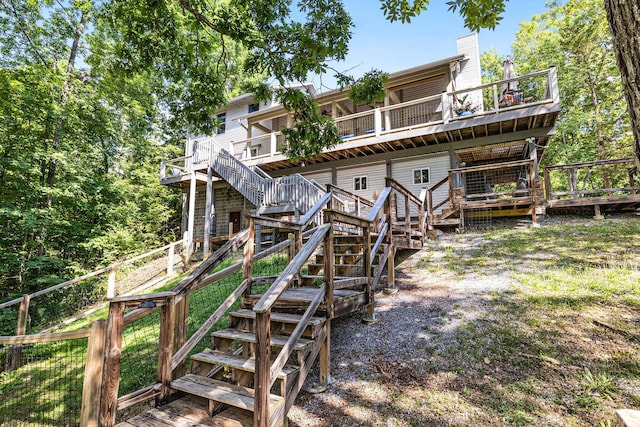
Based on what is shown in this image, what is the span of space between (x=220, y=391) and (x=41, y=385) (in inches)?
188

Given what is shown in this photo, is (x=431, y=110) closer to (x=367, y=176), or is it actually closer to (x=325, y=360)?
(x=367, y=176)

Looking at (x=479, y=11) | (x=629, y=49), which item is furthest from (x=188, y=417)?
(x=479, y=11)

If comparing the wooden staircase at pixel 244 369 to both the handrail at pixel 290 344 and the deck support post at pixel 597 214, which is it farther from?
the deck support post at pixel 597 214

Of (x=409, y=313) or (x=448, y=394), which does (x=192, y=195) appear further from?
(x=448, y=394)

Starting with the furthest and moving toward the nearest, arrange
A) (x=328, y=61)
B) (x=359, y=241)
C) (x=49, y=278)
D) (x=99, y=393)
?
(x=49, y=278) < (x=359, y=241) < (x=328, y=61) < (x=99, y=393)

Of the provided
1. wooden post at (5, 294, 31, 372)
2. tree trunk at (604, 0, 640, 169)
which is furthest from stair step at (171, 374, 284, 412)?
wooden post at (5, 294, 31, 372)

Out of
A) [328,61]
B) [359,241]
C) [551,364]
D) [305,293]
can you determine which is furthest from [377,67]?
[551,364]

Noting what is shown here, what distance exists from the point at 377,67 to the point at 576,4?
610 inches

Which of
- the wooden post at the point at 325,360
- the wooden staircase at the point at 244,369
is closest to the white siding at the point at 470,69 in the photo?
the wooden post at the point at 325,360

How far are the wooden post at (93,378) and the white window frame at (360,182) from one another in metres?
11.2

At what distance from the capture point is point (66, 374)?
5.23 metres

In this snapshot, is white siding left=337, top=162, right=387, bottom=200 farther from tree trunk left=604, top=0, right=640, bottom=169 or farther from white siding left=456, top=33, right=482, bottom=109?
tree trunk left=604, top=0, right=640, bottom=169

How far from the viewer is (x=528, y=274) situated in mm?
5551

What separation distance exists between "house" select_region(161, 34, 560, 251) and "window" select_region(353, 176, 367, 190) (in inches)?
1.7
